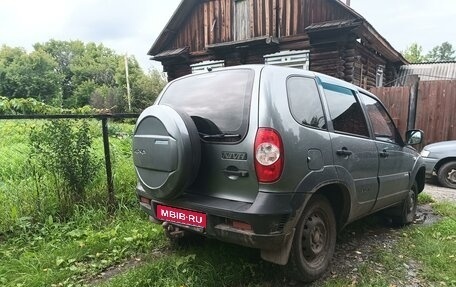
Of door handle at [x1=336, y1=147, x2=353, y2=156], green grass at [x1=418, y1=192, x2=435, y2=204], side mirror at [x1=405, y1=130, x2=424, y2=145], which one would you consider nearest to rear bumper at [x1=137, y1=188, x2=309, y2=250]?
door handle at [x1=336, y1=147, x2=353, y2=156]

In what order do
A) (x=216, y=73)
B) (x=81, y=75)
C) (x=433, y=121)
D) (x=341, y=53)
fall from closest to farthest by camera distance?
(x=216, y=73) → (x=433, y=121) → (x=341, y=53) → (x=81, y=75)

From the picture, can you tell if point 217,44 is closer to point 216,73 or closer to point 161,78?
point 216,73

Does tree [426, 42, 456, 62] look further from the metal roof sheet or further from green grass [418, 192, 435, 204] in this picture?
green grass [418, 192, 435, 204]

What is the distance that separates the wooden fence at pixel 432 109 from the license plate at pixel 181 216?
8.83 meters

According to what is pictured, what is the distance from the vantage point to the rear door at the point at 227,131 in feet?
8.04

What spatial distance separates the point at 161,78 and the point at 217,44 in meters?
20.7

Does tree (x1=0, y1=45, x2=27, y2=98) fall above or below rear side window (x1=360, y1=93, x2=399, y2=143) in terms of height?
above

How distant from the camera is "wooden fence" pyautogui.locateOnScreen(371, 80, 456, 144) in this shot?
29.8 ft

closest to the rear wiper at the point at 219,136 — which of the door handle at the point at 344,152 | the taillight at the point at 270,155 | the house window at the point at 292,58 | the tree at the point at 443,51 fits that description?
the taillight at the point at 270,155

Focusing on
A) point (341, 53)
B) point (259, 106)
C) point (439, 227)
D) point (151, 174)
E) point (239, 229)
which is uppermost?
point (341, 53)

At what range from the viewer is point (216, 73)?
9.68ft

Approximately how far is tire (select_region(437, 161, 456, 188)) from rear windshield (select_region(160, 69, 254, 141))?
6.78 meters

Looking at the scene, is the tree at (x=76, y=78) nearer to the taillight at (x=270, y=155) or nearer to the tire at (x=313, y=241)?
the tire at (x=313, y=241)

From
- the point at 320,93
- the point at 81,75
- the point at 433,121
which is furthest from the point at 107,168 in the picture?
the point at 81,75
